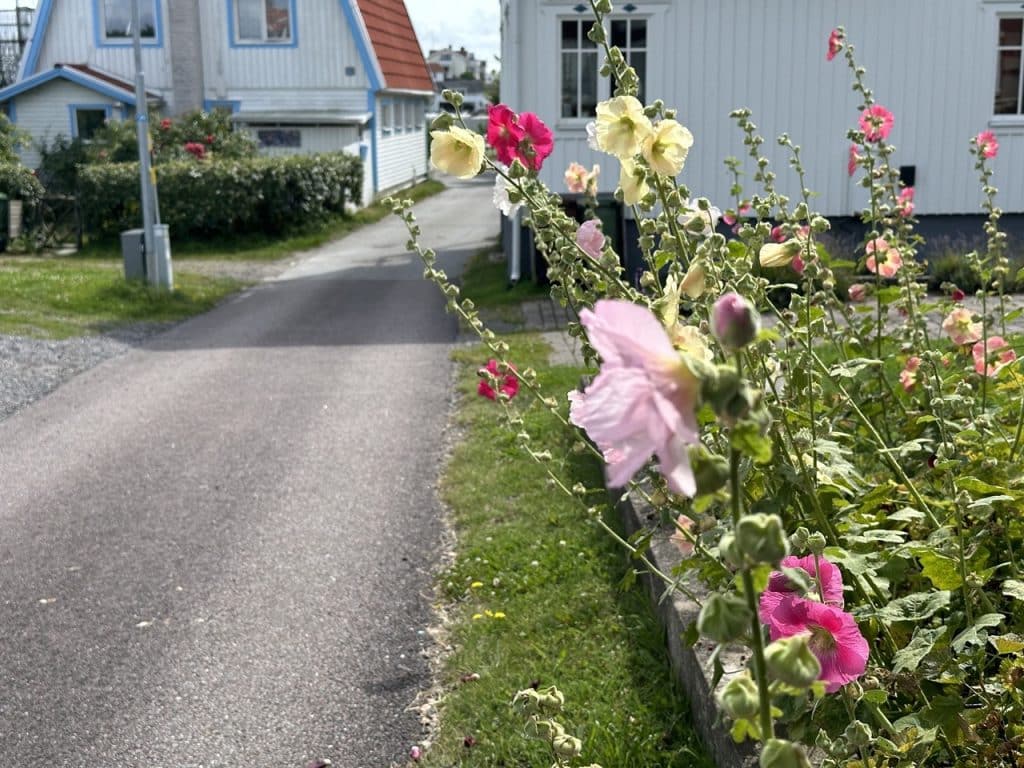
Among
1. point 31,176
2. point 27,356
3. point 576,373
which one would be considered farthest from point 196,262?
point 576,373

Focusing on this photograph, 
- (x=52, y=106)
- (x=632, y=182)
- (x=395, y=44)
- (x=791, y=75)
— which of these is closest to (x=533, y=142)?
(x=632, y=182)

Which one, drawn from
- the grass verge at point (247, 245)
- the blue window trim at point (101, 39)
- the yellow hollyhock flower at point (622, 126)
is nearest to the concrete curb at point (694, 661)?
the yellow hollyhock flower at point (622, 126)

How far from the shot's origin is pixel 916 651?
2508 mm

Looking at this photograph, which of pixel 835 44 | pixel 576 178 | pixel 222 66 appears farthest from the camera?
pixel 222 66

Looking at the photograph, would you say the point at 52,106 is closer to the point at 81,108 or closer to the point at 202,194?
the point at 81,108

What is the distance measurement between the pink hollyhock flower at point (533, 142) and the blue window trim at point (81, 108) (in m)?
25.5

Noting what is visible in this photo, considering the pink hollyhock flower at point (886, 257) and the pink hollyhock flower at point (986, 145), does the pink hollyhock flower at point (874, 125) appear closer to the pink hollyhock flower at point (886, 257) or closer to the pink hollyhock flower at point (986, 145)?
the pink hollyhock flower at point (986, 145)

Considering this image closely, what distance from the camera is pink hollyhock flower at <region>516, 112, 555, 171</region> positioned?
3072 mm

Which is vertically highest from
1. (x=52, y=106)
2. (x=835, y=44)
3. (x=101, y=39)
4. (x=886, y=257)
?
(x=101, y=39)

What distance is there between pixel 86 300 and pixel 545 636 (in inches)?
442

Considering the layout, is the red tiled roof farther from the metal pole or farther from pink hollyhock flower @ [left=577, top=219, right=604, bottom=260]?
pink hollyhock flower @ [left=577, top=219, right=604, bottom=260]

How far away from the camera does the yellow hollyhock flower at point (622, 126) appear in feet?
7.55

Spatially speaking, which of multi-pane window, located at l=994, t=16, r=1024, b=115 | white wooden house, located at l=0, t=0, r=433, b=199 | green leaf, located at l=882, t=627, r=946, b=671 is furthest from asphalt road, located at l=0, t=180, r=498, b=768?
white wooden house, located at l=0, t=0, r=433, b=199

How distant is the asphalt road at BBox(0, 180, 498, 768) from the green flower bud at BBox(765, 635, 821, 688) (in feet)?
9.17
